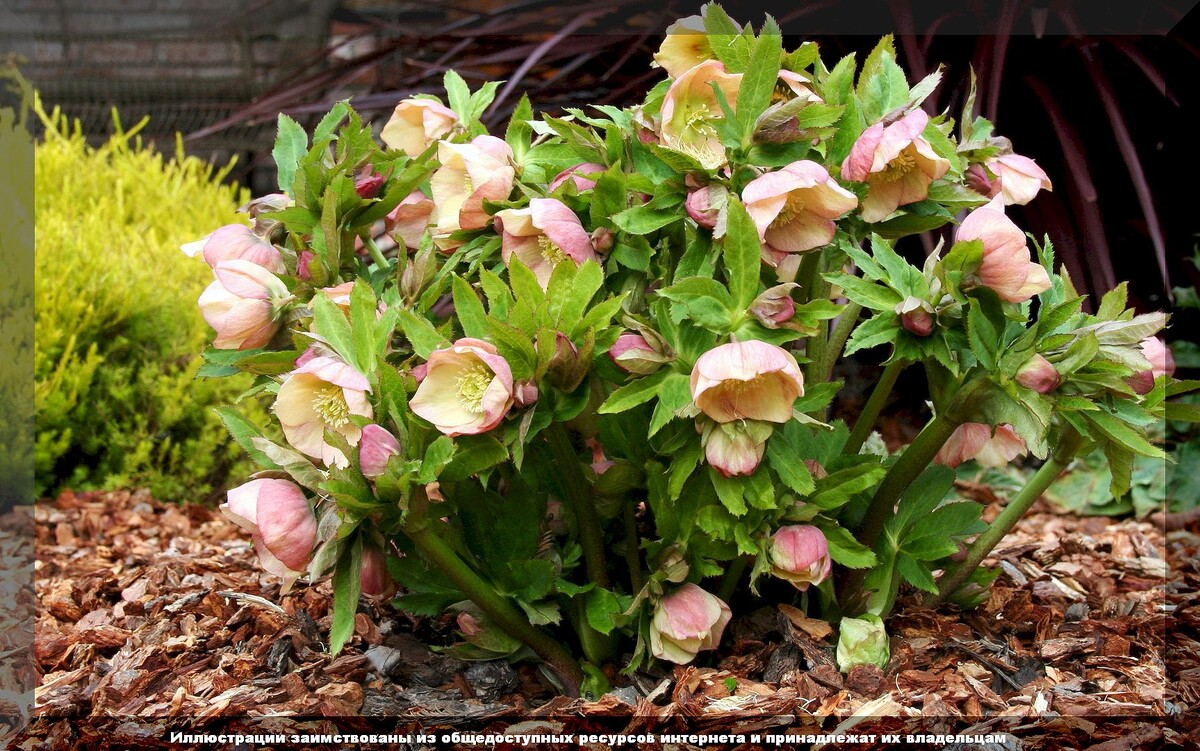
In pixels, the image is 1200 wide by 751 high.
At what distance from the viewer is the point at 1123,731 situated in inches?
31.9

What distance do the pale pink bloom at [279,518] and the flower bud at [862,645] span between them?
0.44 m

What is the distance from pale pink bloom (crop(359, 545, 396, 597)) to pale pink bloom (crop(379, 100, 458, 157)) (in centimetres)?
38

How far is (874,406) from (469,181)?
40 centimetres

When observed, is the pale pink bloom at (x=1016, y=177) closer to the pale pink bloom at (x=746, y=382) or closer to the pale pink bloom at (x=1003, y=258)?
the pale pink bloom at (x=1003, y=258)

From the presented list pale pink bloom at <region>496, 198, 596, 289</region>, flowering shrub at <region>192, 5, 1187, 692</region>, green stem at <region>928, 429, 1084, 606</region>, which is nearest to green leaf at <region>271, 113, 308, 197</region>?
flowering shrub at <region>192, 5, 1187, 692</region>

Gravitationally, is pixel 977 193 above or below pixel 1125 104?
above

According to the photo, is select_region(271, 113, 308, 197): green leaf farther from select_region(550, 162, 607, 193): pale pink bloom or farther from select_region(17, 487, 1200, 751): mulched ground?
select_region(17, 487, 1200, 751): mulched ground

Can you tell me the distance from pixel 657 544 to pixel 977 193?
383 mm

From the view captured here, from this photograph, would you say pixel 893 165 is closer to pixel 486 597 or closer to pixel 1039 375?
pixel 1039 375

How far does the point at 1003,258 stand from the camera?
0.73 meters

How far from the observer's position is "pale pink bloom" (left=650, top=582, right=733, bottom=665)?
80cm

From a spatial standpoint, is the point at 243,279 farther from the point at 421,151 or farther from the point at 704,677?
the point at 704,677

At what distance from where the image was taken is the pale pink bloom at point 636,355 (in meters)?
0.70

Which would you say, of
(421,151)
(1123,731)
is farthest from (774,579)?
(421,151)
